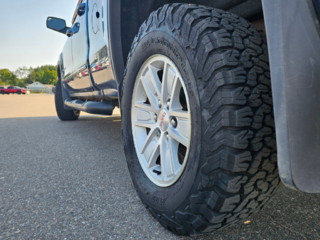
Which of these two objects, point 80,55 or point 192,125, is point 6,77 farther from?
point 192,125

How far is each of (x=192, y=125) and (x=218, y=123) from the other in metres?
0.15

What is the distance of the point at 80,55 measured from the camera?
2957 millimetres

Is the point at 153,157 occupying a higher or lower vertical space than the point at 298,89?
lower

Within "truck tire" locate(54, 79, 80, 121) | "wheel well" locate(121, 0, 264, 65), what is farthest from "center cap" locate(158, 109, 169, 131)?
"truck tire" locate(54, 79, 80, 121)

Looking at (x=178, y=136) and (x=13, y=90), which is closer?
(x=178, y=136)

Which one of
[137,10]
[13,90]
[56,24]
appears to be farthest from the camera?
[13,90]

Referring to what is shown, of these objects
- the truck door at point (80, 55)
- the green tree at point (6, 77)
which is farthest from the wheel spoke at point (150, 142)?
the green tree at point (6, 77)

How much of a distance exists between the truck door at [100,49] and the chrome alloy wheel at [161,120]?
0.71 m

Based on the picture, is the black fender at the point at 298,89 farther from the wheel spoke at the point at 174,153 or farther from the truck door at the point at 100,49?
the truck door at the point at 100,49

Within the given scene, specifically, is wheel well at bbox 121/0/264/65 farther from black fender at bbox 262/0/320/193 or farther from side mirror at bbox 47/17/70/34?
side mirror at bbox 47/17/70/34

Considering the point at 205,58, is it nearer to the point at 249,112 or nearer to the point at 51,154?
the point at 249,112

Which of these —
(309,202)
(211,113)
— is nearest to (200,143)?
(211,113)

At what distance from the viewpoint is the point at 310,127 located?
2.47 feet

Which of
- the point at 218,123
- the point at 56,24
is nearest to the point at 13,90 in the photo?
the point at 56,24
